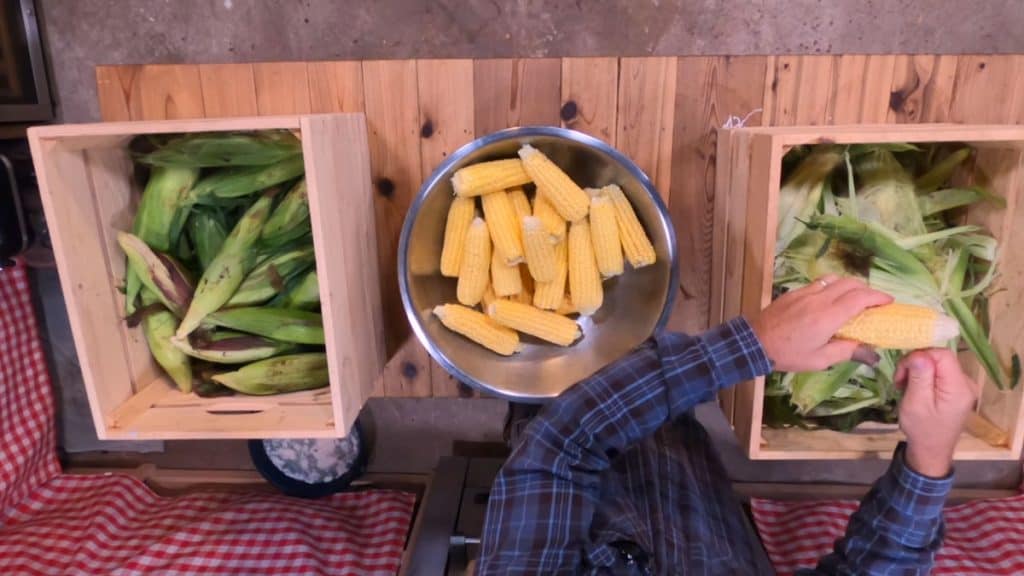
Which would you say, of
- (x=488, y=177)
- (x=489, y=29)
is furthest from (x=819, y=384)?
(x=489, y=29)

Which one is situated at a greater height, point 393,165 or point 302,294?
point 393,165

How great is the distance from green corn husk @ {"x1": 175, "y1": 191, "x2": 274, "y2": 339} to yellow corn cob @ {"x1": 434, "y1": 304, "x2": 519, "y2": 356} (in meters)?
0.31

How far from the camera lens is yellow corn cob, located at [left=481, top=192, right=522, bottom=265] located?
1063 millimetres

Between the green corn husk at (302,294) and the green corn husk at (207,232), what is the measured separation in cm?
13

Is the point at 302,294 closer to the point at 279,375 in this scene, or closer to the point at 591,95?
the point at 279,375

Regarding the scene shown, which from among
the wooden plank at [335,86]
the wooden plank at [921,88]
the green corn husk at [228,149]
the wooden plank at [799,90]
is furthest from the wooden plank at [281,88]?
the wooden plank at [921,88]

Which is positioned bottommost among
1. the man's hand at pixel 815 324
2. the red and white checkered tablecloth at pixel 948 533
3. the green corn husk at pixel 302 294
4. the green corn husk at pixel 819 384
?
the red and white checkered tablecloth at pixel 948 533

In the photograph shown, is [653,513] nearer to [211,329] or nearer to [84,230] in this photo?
[211,329]

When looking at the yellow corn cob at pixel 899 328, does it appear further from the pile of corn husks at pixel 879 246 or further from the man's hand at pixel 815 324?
the pile of corn husks at pixel 879 246

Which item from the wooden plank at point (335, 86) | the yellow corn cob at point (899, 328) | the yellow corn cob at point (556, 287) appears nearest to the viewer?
the yellow corn cob at point (899, 328)

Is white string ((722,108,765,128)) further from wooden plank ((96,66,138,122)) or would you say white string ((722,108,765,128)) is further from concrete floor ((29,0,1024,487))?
wooden plank ((96,66,138,122))

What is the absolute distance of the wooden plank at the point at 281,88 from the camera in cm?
121

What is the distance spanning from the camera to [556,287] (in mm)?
1100

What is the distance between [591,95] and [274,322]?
2.17ft
